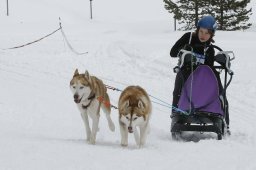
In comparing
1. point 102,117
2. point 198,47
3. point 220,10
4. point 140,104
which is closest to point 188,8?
point 220,10

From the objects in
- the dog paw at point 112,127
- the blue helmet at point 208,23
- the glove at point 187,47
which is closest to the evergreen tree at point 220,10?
the glove at point 187,47

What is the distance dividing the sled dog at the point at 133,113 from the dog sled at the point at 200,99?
61 centimetres

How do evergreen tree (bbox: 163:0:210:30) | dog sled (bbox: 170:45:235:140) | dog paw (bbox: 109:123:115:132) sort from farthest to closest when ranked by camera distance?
evergreen tree (bbox: 163:0:210:30)
dog paw (bbox: 109:123:115:132)
dog sled (bbox: 170:45:235:140)

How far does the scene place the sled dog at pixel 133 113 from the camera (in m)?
6.27

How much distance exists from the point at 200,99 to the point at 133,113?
4.20 ft

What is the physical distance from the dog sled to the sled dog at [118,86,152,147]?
61 cm

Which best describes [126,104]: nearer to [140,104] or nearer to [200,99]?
[140,104]

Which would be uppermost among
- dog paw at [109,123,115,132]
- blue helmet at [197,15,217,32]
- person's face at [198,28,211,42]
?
blue helmet at [197,15,217,32]

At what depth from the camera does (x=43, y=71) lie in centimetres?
1363

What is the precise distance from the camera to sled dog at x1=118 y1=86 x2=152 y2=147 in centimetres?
627

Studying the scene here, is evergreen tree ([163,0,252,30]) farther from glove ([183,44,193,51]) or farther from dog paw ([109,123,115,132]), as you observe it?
dog paw ([109,123,115,132])

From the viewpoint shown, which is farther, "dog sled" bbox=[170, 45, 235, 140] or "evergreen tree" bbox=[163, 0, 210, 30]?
"evergreen tree" bbox=[163, 0, 210, 30]

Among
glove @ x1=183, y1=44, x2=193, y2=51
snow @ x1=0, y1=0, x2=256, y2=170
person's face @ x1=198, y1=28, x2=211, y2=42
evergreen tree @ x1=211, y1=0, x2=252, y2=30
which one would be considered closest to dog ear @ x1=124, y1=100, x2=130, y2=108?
snow @ x1=0, y1=0, x2=256, y2=170

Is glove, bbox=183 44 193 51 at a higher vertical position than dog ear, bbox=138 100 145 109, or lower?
higher
